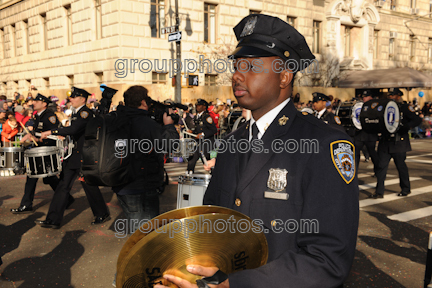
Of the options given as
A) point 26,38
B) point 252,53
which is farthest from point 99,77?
point 252,53

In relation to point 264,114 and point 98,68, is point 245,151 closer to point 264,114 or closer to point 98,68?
point 264,114

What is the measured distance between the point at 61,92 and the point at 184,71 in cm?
926

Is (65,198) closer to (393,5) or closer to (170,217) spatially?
(170,217)

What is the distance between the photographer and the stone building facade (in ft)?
75.8

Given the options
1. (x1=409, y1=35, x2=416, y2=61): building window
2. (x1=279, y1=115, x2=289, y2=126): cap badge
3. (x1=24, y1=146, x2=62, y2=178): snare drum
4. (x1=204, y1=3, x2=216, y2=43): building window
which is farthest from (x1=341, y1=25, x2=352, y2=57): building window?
(x1=279, y1=115, x2=289, y2=126): cap badge

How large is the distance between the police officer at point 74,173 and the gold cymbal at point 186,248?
5.47 m

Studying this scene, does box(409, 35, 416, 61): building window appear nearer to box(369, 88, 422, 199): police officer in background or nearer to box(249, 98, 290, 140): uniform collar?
box(369, 88, 422, 199): police officer in background

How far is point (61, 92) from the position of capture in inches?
1076

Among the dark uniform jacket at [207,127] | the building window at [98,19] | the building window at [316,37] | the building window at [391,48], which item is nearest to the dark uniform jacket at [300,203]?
the dark uniform jacket at [207,127]

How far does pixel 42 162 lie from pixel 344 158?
22.0 ft

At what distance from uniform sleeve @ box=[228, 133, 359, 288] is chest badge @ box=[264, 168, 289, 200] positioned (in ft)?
0.42

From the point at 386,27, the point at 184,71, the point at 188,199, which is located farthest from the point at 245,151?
the point at 386,27

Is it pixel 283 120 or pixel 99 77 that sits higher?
pixel 99 77

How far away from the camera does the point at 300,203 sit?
1.73 metres
